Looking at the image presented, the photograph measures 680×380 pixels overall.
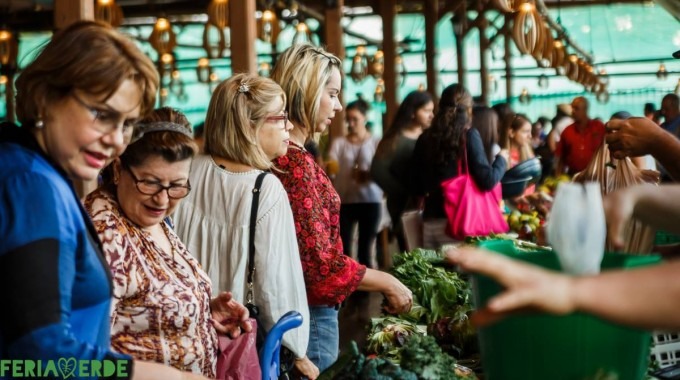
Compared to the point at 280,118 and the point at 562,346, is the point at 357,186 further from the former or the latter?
the point at 562,346

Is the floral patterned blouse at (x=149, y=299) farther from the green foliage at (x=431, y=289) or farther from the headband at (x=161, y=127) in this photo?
the green foliage at (x=431, y=289)

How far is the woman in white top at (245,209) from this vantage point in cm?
286

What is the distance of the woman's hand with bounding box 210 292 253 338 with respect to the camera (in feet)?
8.27

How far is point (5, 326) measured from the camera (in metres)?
1.45

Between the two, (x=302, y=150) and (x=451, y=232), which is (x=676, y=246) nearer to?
(x=302, y=150)

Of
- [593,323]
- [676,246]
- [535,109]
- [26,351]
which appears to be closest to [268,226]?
[676,246]

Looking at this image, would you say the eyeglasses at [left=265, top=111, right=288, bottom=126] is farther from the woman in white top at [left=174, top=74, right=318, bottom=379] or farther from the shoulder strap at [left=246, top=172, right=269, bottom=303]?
the shoulder strap at [left=246, top=172, right=269, bottom=303]

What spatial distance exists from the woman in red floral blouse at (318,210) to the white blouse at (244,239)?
159 millimetres

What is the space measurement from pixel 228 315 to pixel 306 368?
0.57 m

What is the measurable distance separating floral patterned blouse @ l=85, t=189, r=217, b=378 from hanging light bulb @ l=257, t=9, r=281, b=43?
348 inches

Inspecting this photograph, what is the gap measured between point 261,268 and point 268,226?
139 mm

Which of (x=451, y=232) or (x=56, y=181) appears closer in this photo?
(x=56, y=181)

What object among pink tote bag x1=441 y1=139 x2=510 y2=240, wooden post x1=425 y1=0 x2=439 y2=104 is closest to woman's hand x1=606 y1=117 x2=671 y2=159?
pink tote bag x1=441 y1=139 x2=510 y2=240

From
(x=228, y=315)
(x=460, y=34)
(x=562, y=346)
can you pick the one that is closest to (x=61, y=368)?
(x=562, y=346)
